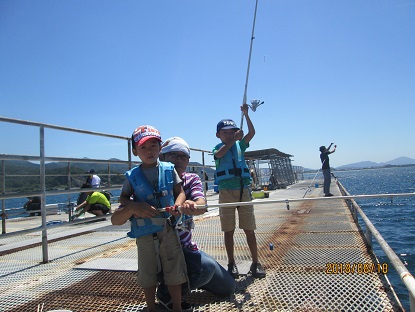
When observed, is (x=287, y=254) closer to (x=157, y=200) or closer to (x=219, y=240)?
(x=219, y=240)

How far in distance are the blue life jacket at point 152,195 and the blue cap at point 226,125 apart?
1.12 metres

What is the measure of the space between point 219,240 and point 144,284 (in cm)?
241

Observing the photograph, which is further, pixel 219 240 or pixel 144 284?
pixel 219 240

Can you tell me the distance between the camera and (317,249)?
11.2 ft

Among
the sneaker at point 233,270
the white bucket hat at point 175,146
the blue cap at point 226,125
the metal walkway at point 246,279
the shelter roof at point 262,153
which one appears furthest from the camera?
the shelter roof at point 262,153

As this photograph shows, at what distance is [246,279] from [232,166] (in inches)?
41.1

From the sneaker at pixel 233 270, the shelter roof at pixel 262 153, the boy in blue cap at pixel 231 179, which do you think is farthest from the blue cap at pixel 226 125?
the shelter roof at pixel 262 153

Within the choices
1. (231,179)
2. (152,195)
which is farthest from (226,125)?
(152,195)

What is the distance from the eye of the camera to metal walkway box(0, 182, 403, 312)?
2111mm

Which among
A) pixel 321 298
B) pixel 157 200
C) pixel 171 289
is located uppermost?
pixel 157 200

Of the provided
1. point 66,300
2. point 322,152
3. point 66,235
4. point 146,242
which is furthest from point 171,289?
point 322,152

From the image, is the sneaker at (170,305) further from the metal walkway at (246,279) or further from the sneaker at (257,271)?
the sneaker at (257,271)
